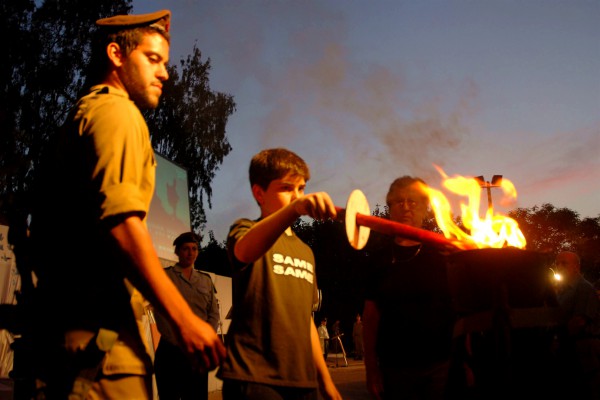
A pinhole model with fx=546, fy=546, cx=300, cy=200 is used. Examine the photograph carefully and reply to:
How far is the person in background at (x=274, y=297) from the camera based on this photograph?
2.48 m

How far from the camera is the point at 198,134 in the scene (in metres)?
27.0

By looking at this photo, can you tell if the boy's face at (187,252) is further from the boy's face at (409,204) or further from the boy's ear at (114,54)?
the boy's ear at (114,54)

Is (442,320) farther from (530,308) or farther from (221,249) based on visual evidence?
(221,249)

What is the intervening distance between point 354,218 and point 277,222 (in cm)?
33

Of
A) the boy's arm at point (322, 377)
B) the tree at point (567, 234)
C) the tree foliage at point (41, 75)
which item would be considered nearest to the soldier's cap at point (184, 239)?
the boy's arm at point (322, 377)

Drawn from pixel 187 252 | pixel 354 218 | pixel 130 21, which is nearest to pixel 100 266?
pixel 130 21

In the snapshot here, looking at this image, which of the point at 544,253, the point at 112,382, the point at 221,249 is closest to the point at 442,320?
the point at 544,253

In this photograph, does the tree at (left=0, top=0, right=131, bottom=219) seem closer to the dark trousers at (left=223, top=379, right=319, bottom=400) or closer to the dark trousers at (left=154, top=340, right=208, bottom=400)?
the dark trousers at (left=154, top=340, right=208, bottom=400)

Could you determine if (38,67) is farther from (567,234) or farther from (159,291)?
(567,234)

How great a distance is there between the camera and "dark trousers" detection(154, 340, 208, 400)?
5309 mm

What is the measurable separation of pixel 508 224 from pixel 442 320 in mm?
890

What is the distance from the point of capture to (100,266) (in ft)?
5.54

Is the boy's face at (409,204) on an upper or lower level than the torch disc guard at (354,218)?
upper

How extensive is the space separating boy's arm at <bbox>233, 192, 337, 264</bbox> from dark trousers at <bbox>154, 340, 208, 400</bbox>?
312 cm
